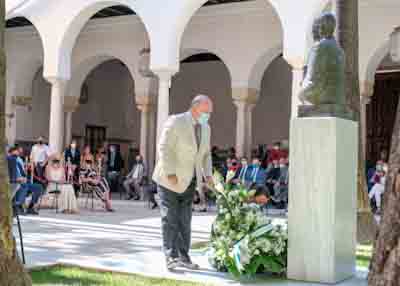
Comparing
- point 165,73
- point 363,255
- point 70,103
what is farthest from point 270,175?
point 70,103

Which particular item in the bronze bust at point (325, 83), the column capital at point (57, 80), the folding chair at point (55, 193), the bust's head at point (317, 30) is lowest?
the folding chair at point (55, 193)

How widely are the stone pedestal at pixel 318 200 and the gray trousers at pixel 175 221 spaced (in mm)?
1005

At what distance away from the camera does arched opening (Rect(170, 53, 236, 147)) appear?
23297mm

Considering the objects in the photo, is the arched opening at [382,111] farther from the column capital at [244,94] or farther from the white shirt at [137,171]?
the white shirt at [137,171]

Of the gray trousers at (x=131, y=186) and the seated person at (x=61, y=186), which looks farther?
the gray trousers at (x=131, y=186)

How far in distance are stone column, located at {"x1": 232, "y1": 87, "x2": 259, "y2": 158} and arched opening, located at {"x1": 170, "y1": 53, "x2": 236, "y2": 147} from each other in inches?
212

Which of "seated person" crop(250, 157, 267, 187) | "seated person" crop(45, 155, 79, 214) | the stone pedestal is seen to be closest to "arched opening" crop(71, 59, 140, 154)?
"seated person" crop(45, 155, 79, 214)

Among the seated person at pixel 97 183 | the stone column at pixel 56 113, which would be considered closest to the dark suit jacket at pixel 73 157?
the stone column at pixel 56 113

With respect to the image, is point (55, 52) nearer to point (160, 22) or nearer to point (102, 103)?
point (160, 22)

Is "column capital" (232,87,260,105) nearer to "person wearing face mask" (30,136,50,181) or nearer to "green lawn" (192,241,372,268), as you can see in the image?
"person wearing face mask" (30,136,50,181)

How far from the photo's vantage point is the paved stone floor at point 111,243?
566cm

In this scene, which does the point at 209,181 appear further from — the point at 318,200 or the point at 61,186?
the point at 61,186

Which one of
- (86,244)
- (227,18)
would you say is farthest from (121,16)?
(86,244)

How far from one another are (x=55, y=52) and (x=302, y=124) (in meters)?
11.6
